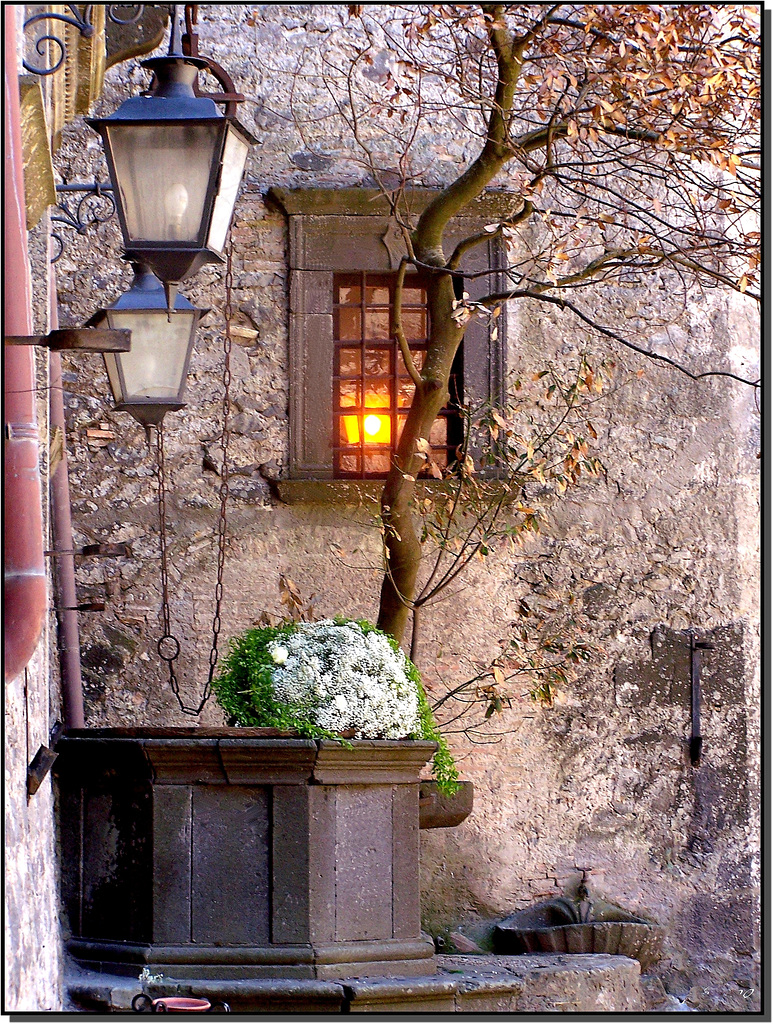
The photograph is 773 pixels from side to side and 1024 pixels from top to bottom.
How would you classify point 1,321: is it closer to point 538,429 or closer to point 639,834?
point 538,429

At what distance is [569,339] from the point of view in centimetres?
808

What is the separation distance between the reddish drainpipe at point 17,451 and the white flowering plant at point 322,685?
2.60 metres

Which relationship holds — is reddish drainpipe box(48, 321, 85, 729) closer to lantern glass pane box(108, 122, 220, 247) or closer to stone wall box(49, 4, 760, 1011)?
stone wall box(49, 4, 760, 1011)

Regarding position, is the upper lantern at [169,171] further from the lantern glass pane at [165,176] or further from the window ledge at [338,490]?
the window ledge at [338,490]

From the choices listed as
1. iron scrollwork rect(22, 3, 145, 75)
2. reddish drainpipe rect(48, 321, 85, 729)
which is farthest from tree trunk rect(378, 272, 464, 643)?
iron scrollwork rect(22, 3, 145, 75)

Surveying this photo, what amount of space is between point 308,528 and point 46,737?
10.7 ft

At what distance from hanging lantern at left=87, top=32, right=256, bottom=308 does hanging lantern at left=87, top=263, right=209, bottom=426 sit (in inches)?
53.6

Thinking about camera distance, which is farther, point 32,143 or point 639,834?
point 639,834

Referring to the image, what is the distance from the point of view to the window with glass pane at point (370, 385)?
801cm

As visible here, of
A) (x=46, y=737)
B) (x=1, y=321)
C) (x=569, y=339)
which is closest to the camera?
(x=1, y=321)

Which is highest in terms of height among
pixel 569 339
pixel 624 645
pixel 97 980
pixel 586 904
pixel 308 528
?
pixel 569 339

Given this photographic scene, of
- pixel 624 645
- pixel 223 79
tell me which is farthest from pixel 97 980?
pixel 624 645

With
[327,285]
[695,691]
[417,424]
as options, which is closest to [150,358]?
[417,424]

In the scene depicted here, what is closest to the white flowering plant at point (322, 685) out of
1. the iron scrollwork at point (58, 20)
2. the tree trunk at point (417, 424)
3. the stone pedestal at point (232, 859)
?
the stone pedestal at point (232, 859)
